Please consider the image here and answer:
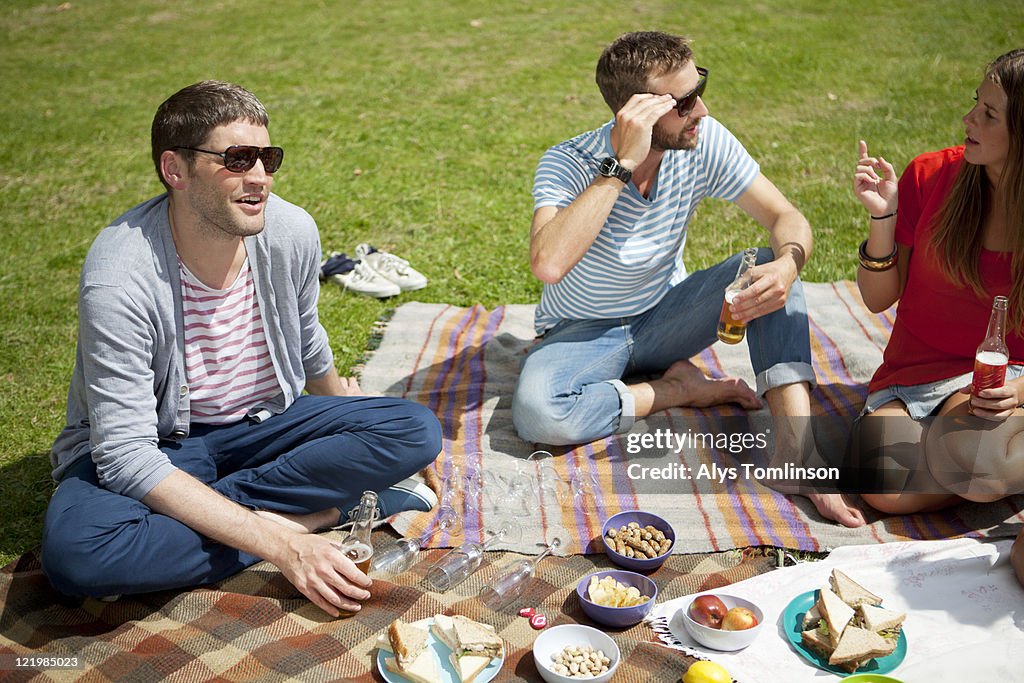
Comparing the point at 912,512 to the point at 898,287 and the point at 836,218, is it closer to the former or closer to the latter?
the point at 898,287

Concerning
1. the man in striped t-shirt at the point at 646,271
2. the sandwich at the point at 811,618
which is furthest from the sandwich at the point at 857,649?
the man in striped t-shirt at the point at 646,271

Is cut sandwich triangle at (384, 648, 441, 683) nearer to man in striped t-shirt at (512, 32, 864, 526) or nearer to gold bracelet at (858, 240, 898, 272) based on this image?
man in striped t-shirt at (512, 32, 864, 526)

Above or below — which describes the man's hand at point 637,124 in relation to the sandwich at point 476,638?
above

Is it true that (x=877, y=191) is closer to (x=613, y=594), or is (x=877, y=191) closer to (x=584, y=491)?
(x=584, y=491)

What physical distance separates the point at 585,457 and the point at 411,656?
1667 mm

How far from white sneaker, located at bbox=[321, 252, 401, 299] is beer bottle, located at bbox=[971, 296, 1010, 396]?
374 centimetres

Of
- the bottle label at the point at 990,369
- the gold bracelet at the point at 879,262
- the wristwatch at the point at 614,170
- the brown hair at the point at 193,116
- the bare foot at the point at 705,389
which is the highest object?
the brown hair at the point at 193,116

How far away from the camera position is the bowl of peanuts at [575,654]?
3189 mm

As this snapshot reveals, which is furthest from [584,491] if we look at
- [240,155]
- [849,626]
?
[240,155]

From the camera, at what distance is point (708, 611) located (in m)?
3.42

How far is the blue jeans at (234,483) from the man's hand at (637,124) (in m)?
1.47

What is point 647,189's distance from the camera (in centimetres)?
470

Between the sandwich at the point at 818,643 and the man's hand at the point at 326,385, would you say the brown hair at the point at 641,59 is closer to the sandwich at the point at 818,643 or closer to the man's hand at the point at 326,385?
the man's hand at the point at 326,385

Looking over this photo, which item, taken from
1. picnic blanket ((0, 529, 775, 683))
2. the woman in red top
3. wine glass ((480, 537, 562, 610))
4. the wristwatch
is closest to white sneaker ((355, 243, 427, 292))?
the wristwatch
